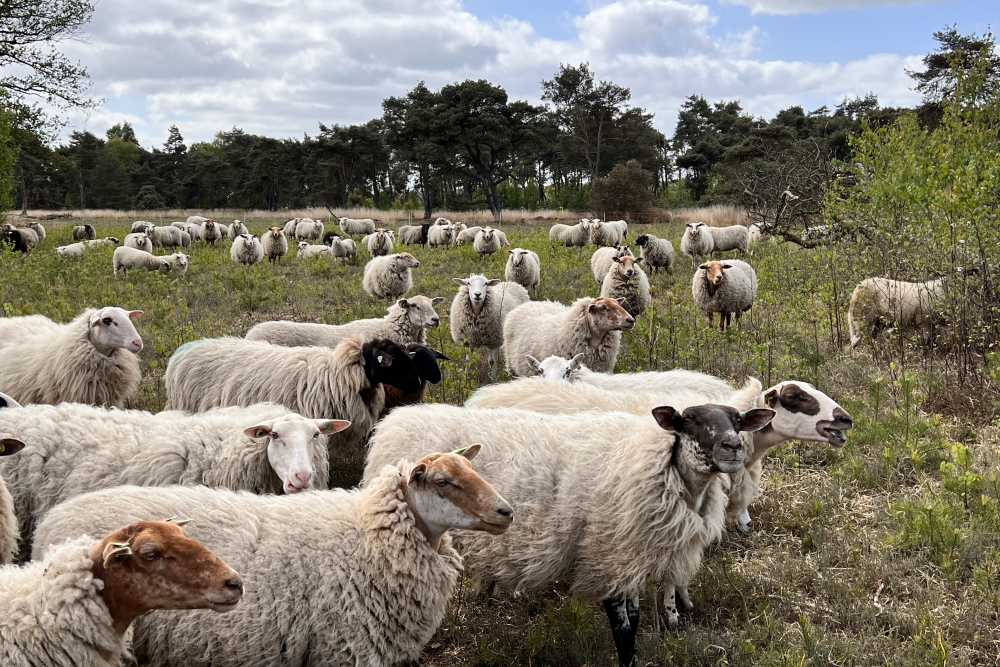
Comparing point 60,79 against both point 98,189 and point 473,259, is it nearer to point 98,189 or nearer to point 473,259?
point 473,259

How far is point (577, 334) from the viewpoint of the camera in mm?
8117

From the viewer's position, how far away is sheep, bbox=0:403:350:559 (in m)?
4.29

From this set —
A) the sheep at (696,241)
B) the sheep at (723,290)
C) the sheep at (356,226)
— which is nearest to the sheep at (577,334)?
the sheep at (723,290)

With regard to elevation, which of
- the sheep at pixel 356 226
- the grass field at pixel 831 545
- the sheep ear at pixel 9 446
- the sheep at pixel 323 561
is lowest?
the grass field at pixel 831 545

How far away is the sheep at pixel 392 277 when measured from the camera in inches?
550

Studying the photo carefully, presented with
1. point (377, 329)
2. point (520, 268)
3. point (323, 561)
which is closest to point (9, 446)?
point (323, 561)

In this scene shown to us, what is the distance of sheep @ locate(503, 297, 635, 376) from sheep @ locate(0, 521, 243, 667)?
582cm

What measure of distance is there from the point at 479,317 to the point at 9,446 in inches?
269

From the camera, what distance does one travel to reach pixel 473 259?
64.8 ft

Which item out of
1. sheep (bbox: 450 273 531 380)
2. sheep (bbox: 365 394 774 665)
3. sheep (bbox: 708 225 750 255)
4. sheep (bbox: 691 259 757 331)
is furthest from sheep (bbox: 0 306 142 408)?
sheep (bbox: 708 225 750 255)

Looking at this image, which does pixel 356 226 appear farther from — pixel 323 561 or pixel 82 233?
pixel 323 561

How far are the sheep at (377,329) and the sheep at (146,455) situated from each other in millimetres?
3485

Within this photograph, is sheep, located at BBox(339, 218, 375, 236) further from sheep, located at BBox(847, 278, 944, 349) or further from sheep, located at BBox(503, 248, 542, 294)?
sheep, located at BBox(847, 278, 944, 349)

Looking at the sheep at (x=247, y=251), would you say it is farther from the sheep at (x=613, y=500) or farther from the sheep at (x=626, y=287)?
Result: the sheep at (x=613, y=500)
